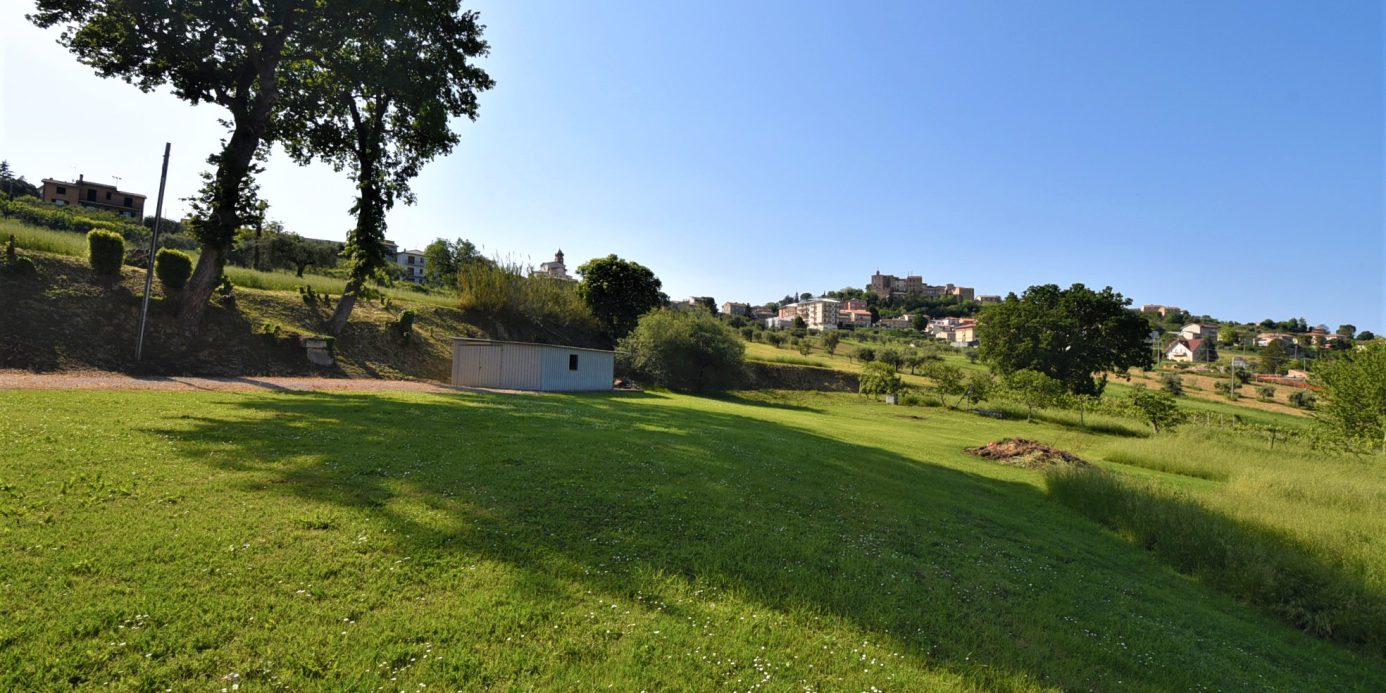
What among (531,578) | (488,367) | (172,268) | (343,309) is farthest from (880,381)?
(531,578)

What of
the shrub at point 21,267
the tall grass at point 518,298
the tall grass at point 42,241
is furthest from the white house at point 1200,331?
the shrub at point 21,267

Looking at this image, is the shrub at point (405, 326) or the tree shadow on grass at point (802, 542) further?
the shrub at point (405, 326)

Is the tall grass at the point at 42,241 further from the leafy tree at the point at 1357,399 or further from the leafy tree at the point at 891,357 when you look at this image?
the leafy tree at the point at 891,357

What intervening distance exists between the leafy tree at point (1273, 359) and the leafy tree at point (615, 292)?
106m

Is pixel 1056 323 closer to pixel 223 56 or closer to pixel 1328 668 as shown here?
pixel 1328 668

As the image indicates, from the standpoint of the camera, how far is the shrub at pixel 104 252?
21172 millimetres

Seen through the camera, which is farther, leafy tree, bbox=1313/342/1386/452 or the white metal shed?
the white metal shed

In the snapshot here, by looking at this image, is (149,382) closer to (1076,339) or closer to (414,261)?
(1076,339)

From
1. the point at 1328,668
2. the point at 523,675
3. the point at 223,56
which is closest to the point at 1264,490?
the point at 1328,668

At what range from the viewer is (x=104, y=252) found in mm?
21297

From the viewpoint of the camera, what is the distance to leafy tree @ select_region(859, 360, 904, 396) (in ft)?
159

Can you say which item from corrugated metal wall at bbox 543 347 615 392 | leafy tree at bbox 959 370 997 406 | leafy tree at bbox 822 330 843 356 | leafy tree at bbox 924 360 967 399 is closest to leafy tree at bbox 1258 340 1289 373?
leafy tree at bbox 822 330 843 356

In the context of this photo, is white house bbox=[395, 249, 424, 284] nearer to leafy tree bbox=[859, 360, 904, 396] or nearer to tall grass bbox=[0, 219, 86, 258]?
tall grass bbox=[0, 219, 86, 258]

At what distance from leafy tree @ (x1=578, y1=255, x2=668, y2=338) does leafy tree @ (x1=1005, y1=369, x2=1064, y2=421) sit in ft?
101
